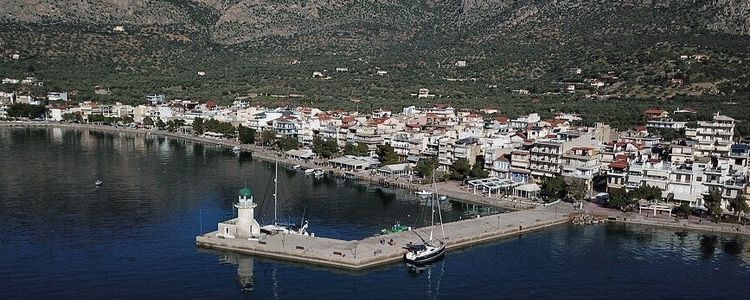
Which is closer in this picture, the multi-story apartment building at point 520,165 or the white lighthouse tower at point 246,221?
the white lighthouse tower at point 246,221

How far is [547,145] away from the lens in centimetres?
5481

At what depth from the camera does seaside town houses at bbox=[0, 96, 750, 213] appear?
48.0 meters

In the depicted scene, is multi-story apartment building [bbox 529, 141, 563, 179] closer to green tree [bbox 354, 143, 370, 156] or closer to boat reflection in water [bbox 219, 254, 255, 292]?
green tree [bbox 354, 143, 370, 156]

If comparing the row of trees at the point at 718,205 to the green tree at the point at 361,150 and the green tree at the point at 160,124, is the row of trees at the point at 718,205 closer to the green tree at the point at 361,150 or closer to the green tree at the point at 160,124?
the green tree at the point at 361,150

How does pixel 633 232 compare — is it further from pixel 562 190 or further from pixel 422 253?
pixel 422 253

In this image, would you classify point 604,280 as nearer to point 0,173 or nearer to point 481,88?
point 0,173

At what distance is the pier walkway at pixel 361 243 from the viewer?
35.3 m

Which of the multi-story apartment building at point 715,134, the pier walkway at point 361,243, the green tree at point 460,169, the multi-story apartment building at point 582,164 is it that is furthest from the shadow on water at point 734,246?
the green tree at point 460,169

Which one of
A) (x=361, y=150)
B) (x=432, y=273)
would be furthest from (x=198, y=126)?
(x=432, y=273)

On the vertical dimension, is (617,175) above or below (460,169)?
above

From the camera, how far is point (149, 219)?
44250mm

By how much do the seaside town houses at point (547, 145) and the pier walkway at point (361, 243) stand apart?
33.9 feet

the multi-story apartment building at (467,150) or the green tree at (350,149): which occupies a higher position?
the multi-story apartment building at (467,150)

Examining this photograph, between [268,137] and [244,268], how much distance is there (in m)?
48.5
